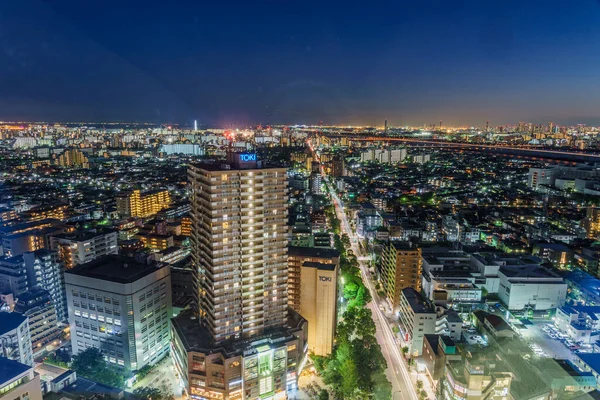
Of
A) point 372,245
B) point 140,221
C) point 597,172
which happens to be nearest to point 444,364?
point 372,245

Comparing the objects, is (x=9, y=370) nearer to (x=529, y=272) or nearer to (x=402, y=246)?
(x=402, y=246)

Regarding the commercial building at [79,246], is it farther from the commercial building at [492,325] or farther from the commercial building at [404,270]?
the commercial building at [492,325]

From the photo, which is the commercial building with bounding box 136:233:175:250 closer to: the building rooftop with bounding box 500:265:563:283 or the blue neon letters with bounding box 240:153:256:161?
the blue neon letters with bounding box 240:153:256:161

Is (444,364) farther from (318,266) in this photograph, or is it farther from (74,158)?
(74,158)

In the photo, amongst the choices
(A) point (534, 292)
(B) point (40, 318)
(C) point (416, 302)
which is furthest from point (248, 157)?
(A) point (534, 292)

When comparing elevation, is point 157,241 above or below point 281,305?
below

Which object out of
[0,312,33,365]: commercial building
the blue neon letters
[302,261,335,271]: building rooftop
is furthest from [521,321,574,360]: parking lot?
[0,312,33,365]: commercial building

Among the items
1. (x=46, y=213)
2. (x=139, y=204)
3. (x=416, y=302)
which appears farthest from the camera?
(x=139, y=204)
